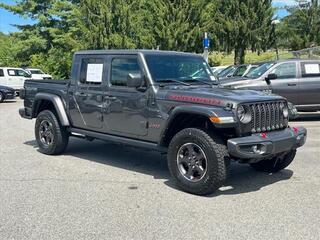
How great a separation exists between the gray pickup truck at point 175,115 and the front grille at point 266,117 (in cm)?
1

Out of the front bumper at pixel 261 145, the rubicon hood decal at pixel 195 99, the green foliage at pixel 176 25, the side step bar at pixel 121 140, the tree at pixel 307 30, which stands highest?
the tree at pixel 307 30

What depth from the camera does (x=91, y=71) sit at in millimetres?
7547

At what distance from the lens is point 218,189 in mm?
6008

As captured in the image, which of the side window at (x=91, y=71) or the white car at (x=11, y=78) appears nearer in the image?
the side window at (x=91, y=71)

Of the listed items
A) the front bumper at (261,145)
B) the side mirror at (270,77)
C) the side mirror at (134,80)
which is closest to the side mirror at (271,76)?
the side mirror at (270,77)

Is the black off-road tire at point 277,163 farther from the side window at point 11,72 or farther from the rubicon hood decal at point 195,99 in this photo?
the side window at point 11,72

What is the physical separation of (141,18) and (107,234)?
25.6 m

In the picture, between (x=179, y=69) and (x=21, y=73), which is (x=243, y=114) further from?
(x=21, y=73)

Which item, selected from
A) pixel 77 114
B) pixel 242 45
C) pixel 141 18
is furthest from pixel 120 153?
pixel 242 45

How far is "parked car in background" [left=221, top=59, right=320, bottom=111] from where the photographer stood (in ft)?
41.1

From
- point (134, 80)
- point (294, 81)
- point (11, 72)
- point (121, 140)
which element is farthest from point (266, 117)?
point (11, 72)

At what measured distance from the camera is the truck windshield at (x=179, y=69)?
6.67m

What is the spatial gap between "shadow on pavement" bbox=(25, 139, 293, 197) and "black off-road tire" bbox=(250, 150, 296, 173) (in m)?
0.09

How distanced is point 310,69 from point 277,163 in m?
6.72
